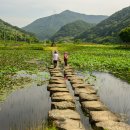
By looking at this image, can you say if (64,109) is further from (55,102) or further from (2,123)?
(2,123)

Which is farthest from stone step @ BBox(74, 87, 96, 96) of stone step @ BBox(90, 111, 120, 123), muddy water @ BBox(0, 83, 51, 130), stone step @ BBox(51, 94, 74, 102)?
stone step @ BBox(90, 111, 120, 123)

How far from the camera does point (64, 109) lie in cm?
1231

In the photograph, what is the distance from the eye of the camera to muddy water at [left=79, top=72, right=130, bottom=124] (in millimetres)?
13170

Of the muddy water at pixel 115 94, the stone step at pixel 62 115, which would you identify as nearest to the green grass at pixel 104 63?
the muddy water at pixel 115 94

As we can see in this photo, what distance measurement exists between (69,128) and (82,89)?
7080mm

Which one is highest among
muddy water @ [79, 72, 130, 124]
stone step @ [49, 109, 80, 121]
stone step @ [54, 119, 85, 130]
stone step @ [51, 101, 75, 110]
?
stone step @ [51, 101, 75, 110]

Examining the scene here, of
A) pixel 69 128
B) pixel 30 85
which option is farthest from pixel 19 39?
pixel 69 128

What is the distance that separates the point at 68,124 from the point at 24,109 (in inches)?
138

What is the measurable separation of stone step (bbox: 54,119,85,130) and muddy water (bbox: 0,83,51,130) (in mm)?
1001

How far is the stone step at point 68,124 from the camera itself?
385 inches

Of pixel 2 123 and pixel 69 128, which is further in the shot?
pixel 2 123

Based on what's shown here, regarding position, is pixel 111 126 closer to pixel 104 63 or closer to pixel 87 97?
pixel 87 97

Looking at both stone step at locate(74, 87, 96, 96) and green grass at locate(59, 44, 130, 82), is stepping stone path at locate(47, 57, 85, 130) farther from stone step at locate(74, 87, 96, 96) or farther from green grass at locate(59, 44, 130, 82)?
green grass at locate(59, 44, 130, 82)

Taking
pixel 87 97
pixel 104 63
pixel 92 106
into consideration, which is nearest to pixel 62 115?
pixel 92 106
